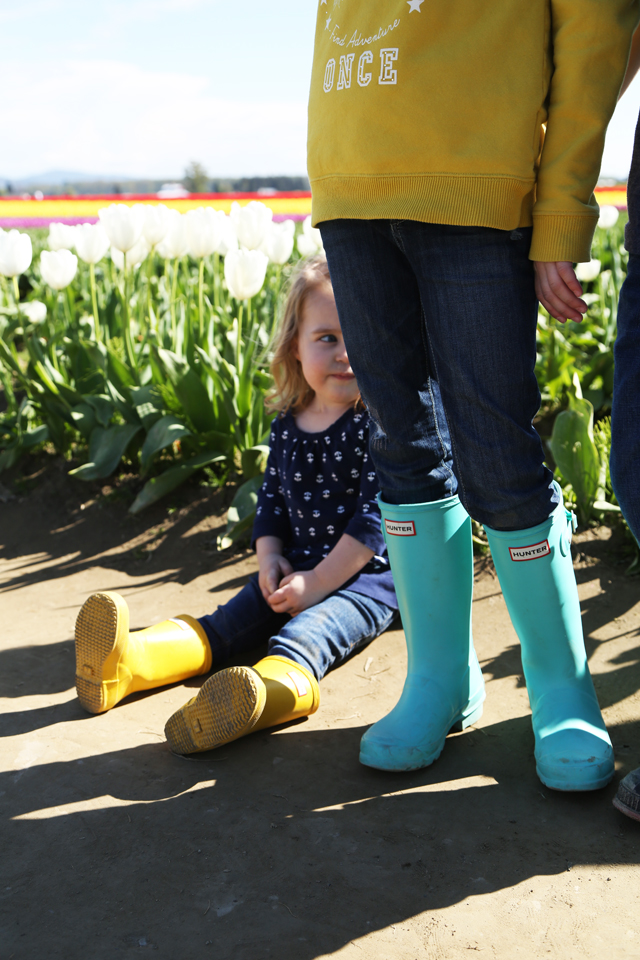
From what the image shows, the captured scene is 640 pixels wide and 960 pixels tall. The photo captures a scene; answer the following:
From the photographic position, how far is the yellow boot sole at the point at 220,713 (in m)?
1.47

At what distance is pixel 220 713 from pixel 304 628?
0.37 metres

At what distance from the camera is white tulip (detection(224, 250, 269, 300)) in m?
2.54

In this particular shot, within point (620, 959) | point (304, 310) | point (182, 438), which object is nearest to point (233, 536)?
point (182, 438)

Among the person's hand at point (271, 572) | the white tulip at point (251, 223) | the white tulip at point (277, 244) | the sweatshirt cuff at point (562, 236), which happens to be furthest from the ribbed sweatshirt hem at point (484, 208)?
the white tulip at point (277, 244)

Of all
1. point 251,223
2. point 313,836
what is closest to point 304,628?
point 313,836

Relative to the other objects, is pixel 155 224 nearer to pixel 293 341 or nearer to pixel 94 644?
pixel 293 341

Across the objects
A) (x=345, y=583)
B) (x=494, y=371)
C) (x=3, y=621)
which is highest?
(x=494, y=371)

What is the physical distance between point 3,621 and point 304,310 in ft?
3.93

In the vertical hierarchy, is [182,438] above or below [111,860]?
above

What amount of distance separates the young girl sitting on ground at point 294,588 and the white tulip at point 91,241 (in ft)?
3.76

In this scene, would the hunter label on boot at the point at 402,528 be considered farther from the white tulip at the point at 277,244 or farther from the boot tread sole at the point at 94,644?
the white tulip at the point at 277,244

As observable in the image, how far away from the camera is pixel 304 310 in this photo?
2102 millimetres

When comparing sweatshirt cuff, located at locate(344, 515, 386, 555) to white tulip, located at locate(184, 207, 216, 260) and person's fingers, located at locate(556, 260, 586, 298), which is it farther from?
white tulip, located at locate(184, 207, 216, 260)

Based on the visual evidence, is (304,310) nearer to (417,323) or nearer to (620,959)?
(417,323)
